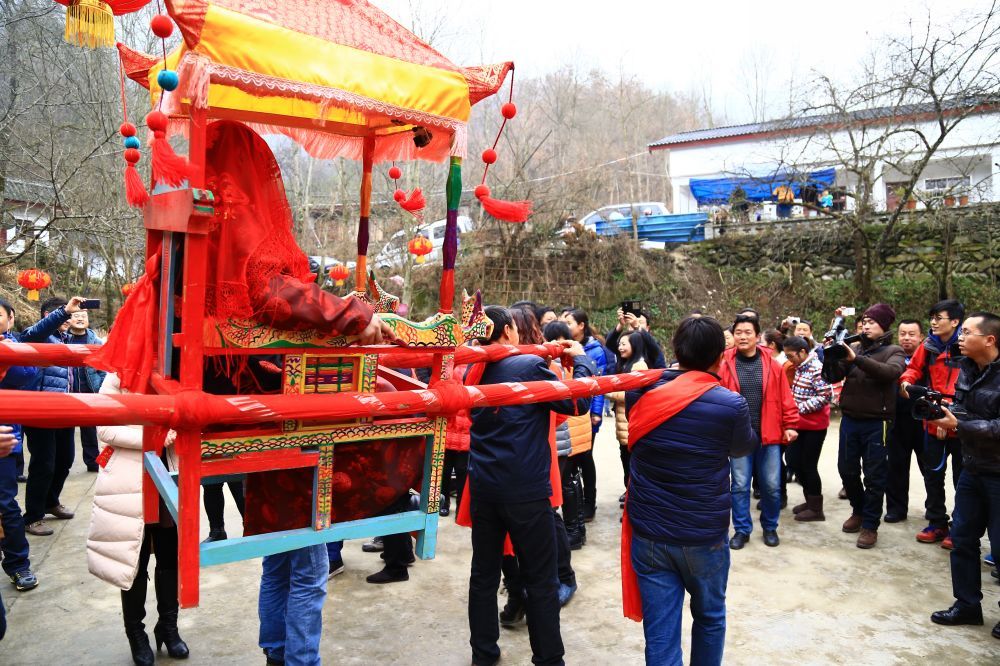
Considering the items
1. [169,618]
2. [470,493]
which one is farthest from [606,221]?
[169,618]

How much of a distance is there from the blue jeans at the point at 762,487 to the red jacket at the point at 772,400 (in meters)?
0.15

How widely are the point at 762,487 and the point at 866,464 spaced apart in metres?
0.85

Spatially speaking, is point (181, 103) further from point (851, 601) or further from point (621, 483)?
point (621, 483)

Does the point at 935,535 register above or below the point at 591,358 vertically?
below

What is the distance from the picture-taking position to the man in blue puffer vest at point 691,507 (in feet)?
9.65

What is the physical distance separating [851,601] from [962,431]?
4.62 feet

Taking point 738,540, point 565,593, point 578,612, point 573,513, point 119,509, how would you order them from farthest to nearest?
point 738,540
point 573,513
point 565,593
point 578,612
point 119,509

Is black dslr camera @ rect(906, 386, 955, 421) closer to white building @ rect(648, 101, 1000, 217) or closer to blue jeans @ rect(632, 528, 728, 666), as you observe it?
blue jeans @ rect(632, 528, 728, 666)

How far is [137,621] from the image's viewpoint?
364 cm

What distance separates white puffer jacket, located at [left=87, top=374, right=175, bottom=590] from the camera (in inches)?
128

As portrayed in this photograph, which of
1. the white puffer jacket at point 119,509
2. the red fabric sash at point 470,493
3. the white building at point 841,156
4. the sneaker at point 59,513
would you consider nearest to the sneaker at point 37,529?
the sneaker at point 59,513

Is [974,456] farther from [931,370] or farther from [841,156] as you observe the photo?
[841,156]

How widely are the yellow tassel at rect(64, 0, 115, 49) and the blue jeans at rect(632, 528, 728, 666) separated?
2823mm

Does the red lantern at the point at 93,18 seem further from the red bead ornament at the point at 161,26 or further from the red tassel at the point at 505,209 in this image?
the red tassel at the point at 505,209
